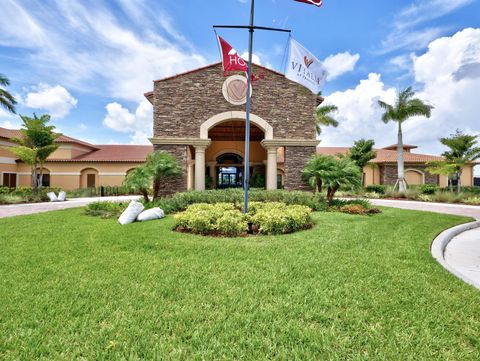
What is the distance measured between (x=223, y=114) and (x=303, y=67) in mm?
6788

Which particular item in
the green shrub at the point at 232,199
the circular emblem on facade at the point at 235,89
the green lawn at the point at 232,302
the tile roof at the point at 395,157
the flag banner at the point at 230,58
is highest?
the circular emblem on facade at the point at 235,89

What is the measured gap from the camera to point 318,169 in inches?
502

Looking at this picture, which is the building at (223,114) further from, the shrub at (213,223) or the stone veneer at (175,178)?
the shrub at (213,223)

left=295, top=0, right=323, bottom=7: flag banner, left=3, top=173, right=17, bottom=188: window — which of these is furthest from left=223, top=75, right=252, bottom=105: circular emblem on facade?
left=3, top=173, right=17, bottom=188: window

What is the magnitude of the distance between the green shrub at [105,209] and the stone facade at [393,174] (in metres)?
27.8

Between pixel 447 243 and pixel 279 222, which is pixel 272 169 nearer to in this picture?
pixel 279 222

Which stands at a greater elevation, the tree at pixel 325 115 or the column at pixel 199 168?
the tree at pixel 325 115

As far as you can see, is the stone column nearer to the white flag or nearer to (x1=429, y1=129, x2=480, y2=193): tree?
the white flag

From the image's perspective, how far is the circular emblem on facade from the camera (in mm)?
14148

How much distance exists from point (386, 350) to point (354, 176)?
10630mm

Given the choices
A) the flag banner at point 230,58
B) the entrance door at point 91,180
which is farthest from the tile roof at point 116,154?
the flag banner at point 230,58

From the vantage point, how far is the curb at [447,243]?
4250 millimetres

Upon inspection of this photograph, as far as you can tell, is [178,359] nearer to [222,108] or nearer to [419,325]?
[419,325]

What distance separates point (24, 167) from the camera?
26.9 metres
